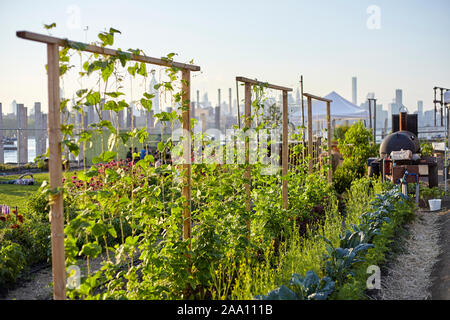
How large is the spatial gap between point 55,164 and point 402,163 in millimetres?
7705

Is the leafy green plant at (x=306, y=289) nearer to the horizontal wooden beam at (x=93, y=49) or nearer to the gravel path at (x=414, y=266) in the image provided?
the gravel path at (x=414, y=266)

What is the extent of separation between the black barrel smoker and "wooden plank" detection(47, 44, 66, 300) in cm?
656

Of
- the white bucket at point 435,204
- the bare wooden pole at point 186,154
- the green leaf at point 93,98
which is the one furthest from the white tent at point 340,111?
the green leaf at point 93,98

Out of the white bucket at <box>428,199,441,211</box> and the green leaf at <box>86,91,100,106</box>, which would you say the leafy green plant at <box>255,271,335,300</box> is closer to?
the green leaf at <box>86,91,100,106</box>

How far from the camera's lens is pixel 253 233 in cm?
483

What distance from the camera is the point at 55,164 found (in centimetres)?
239

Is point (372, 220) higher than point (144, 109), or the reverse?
point (144, 109)

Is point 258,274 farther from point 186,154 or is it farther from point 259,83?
point 259,83

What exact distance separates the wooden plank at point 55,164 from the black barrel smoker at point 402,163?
6.56 metres
